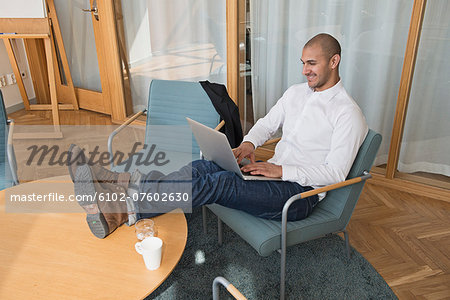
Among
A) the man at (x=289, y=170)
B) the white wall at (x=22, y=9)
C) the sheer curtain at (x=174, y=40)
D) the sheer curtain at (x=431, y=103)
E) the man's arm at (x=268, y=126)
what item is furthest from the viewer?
the white wall at (x=22, y=9)

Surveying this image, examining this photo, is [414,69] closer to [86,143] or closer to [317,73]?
[317,73]

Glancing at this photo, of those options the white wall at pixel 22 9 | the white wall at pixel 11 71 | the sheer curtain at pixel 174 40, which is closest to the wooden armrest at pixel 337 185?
the sheer curtain at pixel 174 40

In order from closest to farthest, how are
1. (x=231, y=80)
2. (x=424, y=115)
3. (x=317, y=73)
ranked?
1. (x=317, y=73)
2. (x=424, y=115)
3. (x=231, y=80)

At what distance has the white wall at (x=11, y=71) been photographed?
168 inches

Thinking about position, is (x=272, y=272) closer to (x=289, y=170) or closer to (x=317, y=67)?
(x=289, y=170)

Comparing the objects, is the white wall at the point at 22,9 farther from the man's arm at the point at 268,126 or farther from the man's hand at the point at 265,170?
the man's hand at the point at 265,170

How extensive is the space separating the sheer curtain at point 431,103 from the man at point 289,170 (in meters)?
0.91

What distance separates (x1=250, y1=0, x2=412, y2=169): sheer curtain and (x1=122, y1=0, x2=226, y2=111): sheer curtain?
14.7 inches

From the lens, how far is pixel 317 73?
1962 mm

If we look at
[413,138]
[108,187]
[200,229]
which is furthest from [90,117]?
[413,138]

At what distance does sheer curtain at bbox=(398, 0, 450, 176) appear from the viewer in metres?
2.43

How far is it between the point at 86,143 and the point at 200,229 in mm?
1760

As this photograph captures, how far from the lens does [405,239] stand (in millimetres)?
2348

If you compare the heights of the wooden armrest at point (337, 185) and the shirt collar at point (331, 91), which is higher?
the shirt collar at point (331, 91)
